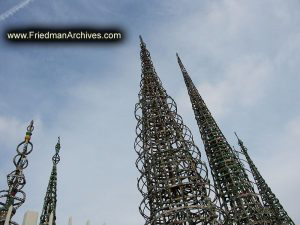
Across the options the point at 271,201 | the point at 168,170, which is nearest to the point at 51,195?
the point at 168,170

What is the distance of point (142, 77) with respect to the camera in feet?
133

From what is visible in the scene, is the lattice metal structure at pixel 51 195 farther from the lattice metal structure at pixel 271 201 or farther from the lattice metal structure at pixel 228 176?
the lattice metal structure at pixel 271 201

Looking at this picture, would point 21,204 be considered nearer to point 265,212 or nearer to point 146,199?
point 146,199

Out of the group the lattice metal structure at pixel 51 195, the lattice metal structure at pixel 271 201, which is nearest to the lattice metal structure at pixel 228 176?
the lattice metal structure at pixel 271 201

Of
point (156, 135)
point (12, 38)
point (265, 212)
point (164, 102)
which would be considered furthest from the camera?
point (265, 212)

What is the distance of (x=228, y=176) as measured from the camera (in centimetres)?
4434

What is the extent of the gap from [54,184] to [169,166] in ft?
87.7

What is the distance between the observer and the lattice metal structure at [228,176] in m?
39.2

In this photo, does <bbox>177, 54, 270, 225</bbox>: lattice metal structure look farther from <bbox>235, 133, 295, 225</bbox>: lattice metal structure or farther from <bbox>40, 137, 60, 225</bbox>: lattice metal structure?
<bbox>40, 137, 60, 225</bbox>: lattice metal structure

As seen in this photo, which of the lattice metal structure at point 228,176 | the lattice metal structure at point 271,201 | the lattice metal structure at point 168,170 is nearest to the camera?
the lattice metal structure at point 168,170

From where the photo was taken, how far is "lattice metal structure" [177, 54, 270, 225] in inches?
1543

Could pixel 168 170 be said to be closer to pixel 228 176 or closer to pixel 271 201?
pixel 228 176

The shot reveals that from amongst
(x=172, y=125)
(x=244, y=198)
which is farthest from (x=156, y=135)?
(x=244, y=198)

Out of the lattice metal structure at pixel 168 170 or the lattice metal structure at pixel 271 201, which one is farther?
the lattice metal structure at pixel 271 201
